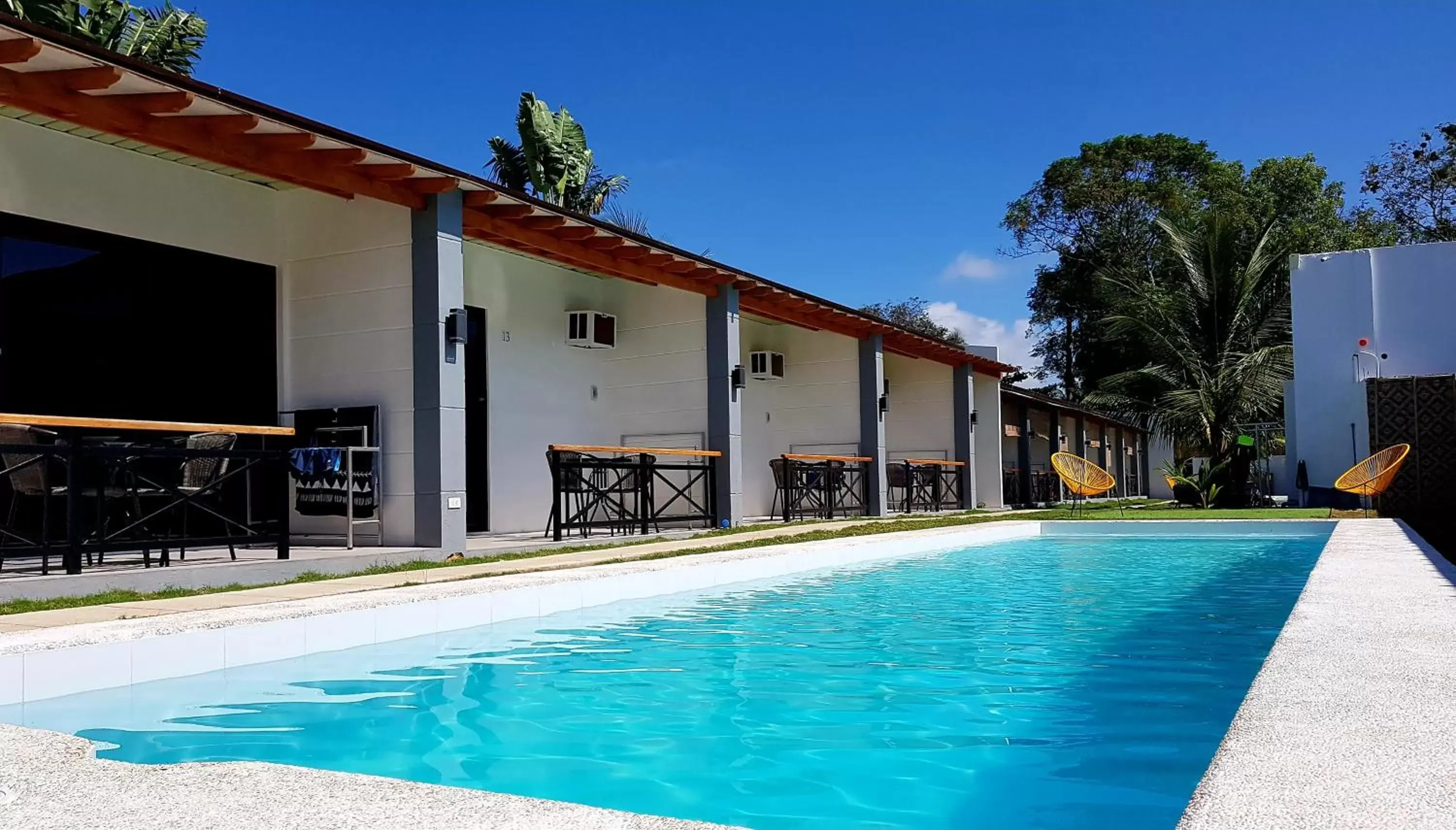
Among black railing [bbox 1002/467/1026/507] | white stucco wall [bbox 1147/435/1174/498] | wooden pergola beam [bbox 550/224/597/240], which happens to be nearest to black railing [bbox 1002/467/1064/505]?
black railing [bbox 1002/467/1026/507]

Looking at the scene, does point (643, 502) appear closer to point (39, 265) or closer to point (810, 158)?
point (39, 265)

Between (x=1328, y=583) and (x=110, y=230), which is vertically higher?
(x=110, y=230)

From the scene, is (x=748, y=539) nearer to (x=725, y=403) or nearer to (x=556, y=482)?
(x=556, y=482)

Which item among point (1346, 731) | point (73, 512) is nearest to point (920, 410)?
point (73, 512)

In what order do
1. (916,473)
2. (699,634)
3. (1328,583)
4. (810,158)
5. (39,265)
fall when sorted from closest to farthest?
(1328,583) < (699,634) < (39,265) < (916,473) < (810,158)

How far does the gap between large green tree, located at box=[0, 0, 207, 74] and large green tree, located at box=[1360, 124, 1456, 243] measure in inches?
1302

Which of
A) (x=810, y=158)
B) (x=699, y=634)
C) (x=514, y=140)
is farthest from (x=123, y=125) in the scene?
(x=810, y=158)

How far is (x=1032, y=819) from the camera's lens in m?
2.67

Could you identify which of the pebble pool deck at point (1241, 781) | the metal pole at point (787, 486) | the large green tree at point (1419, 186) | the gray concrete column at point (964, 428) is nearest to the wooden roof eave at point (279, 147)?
the metal pole at point (787, 486)

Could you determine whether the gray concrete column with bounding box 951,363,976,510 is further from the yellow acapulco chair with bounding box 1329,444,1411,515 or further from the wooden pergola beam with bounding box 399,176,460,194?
the wooden pergola beam with bounding box 399,176,460,194

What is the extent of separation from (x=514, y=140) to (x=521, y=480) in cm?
1765

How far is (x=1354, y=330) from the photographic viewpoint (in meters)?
17.4

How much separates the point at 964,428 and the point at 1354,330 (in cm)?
655

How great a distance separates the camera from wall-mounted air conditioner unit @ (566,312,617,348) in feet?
44.0
